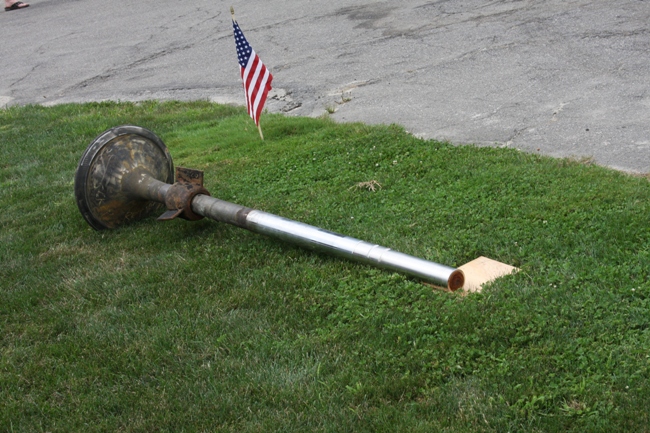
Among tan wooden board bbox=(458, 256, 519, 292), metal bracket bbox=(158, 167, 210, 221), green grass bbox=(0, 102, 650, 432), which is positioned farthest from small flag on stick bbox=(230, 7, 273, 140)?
tan wooden board bbox=(458, 256, 519, 292)

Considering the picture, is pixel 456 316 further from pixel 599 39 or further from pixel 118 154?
pixel 599 39

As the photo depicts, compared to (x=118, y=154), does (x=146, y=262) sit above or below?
below

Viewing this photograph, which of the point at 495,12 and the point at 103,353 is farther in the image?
the point at 495,12

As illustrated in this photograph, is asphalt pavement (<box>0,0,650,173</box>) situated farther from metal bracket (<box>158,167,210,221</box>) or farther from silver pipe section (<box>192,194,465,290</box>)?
metal bracket (<box>158,167,210,221</box>)

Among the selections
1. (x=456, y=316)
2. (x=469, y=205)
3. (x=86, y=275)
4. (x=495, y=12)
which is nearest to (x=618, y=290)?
(x=456, y=316)

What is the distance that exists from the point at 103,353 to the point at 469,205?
273 cm

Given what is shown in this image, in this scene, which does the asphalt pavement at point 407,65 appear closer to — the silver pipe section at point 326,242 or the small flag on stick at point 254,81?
the small flag on stick at point 254,81

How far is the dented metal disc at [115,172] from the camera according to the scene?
548 centimetres

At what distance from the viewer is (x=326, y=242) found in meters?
4.63

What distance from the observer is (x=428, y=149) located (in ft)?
20.8

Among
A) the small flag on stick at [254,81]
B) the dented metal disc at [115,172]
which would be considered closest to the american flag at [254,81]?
the small flag on stick at [254,81]

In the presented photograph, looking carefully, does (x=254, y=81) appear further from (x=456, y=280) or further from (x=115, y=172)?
(x=456, y=280)

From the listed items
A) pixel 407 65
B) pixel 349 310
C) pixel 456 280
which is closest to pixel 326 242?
pixel 349 310

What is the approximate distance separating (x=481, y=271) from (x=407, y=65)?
5.42 m
